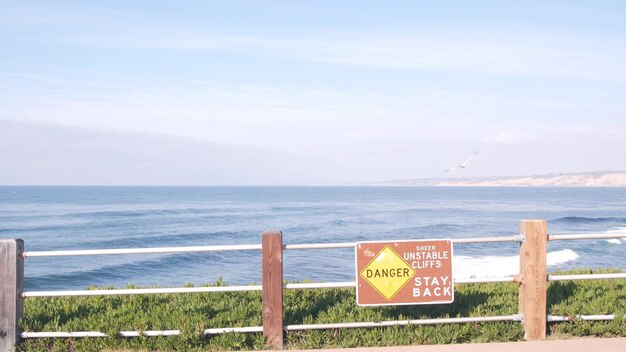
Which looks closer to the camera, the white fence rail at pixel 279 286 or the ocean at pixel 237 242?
the white fence rail at pixel 279 286

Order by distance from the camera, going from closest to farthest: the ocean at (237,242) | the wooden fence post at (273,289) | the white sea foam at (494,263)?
the wooden fence post at (273,289) < the white sea foam at (494,263) < the ocean at (237,242)

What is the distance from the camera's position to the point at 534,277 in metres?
6.48

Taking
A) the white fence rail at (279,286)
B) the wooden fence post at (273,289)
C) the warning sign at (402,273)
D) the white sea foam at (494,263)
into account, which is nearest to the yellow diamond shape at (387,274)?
the warning sign at (402,273)

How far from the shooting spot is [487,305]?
760 cm

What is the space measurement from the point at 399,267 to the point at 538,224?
1.43m

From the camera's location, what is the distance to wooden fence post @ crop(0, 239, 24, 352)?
6199 mm

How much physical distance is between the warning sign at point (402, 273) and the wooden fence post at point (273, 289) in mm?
813

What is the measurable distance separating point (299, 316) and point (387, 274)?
1.21m

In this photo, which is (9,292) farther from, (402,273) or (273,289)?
(402,273)

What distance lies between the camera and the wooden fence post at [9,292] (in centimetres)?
620

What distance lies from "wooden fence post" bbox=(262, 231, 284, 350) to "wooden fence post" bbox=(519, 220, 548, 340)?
2434 mm

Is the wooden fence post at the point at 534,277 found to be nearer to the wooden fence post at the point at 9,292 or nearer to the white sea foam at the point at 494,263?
the wooden fence post at the point at 9,292

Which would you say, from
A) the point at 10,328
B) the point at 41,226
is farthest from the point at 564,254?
the point at 41,226

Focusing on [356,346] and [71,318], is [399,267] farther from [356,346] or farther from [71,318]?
[71,318]
